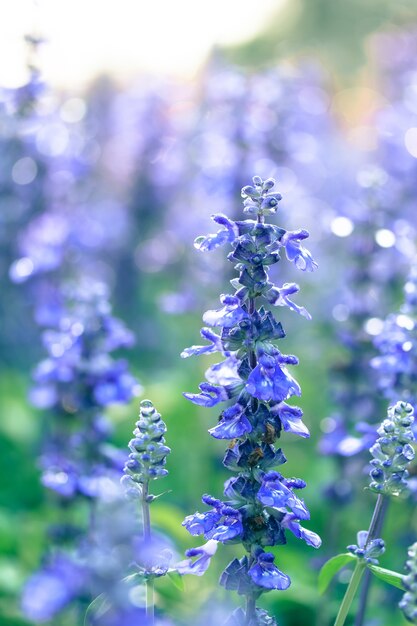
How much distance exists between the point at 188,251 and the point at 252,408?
5322mm

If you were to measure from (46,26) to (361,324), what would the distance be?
2.88m

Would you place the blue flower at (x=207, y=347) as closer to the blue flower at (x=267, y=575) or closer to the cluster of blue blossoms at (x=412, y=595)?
the blue flower at (x=267, y=575)

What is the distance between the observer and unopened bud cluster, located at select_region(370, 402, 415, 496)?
2990mm

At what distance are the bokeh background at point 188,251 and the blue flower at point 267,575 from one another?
0.60 m

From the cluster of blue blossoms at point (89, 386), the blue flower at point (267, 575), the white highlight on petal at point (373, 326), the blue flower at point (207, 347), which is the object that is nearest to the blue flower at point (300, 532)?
the blue flower at point (267, 575)

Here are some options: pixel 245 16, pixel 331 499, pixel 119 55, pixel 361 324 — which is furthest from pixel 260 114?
pixel 245 16

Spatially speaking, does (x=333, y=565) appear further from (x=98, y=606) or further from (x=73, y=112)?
(x=73, y=112)

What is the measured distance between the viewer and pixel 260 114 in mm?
7008

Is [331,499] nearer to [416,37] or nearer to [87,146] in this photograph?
[87,146]

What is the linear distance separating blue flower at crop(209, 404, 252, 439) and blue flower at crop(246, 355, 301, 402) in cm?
10

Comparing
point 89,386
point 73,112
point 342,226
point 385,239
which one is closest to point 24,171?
point 73,112

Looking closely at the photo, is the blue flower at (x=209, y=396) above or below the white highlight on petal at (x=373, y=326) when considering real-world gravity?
below

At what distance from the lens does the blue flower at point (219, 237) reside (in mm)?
2959

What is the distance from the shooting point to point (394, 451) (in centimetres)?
305
